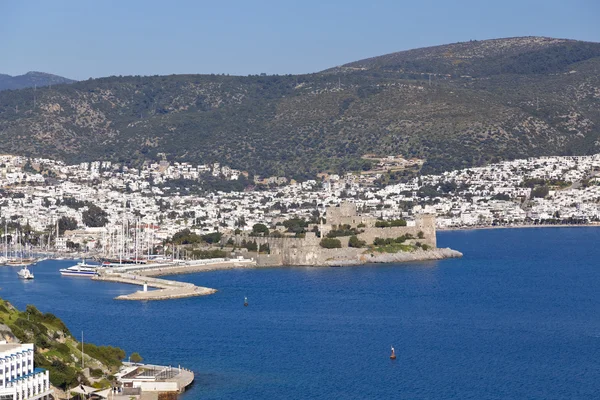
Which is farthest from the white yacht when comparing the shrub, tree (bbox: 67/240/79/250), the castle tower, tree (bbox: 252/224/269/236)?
the shrub

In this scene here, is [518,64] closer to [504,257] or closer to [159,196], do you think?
[159,196]

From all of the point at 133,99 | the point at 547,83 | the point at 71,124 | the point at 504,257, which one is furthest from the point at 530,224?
the point at 133,99

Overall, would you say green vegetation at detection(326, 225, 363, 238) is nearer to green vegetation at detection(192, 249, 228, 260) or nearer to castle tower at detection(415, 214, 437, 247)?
castle tower at detection(415, 214, 437, 247)

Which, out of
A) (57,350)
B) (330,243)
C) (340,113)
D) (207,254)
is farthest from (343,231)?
(340,113)

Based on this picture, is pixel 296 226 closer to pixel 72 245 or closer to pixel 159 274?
pixel 72 245

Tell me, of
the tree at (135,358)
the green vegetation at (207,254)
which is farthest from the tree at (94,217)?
the tree at (135,358)

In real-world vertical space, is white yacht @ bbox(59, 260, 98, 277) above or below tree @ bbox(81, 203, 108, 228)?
below
